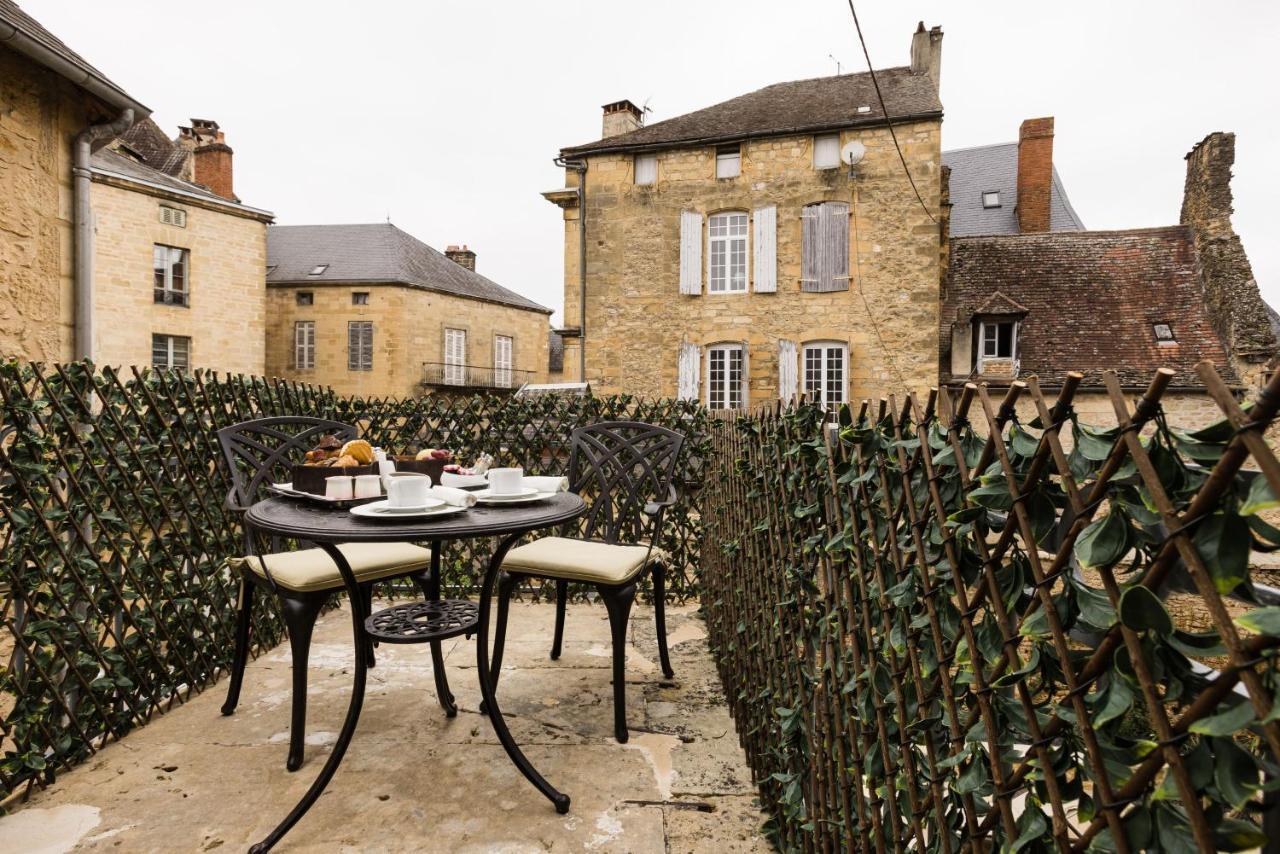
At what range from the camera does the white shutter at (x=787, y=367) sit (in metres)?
13.3

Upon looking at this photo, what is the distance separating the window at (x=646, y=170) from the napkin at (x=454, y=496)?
12.9 metres

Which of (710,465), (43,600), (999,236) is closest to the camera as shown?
(43,600)

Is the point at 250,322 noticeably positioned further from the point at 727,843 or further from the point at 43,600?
the point at 727,843

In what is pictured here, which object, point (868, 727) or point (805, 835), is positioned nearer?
point (868, 727)

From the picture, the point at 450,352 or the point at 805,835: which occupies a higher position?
the point at 450,352

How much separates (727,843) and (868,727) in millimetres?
1002

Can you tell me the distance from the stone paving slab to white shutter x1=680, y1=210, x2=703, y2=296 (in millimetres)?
11296

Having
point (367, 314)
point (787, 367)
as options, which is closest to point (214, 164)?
point (367, 314)

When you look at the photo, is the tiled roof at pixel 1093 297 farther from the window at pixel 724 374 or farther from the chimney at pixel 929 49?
the window at pixel 724 374

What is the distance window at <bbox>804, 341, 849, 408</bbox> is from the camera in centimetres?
1324

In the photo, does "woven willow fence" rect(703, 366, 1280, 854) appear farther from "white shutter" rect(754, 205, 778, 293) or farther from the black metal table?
"white shutter" rect(754, 205, 778, 293)

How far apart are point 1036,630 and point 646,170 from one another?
14637mm

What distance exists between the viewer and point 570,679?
3342 mm

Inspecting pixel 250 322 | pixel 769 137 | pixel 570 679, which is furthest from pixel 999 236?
pixel 250 322
